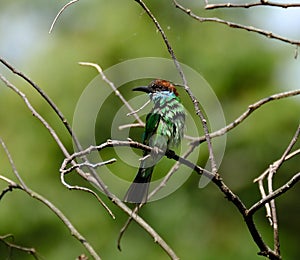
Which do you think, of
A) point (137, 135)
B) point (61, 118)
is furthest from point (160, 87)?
point (137, 135)

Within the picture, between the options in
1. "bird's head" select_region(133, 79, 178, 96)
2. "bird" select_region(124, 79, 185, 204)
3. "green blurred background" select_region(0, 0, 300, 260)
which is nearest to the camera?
"bird" select_region(124, 79, 185, 204)

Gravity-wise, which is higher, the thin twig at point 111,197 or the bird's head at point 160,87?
the bird's head at point 160,87

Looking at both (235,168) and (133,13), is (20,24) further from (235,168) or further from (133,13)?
(235,168)

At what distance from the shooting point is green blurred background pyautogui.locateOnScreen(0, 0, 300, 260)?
237 inches

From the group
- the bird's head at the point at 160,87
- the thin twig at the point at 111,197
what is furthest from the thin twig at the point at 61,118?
the bird's head at the point at 160,87

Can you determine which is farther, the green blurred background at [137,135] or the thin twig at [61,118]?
the green blurred background at [137,135]

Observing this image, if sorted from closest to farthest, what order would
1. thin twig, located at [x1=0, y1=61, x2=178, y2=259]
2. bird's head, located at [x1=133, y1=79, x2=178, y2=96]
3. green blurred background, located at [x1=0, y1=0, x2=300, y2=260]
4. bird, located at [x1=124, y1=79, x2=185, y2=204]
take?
thin twig, located at [x1=0, y1=61, x2=178, y2=259] → bird, located at [x1=124, y1=79, x2=185, y2=204] → bird's head, located at [x1=133, y1=79, x2=178, y2=96] → green blurred background, located at [x1=0, y1=0, x2=300, y2=260]

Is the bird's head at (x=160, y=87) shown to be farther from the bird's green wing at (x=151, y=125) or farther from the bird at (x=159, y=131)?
the bird's green wing at (x=151, y=125)

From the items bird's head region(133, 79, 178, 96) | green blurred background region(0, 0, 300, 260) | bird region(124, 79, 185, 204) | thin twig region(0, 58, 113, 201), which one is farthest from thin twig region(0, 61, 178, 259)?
green blurred background region(0, 0, 300, 260)

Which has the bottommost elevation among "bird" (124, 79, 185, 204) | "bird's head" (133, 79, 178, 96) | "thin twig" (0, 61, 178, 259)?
"thin twig" (0, 61, 178, 259)

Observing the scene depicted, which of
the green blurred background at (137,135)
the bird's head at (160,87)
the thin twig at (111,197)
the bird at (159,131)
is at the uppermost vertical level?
the green blurred background at (137,135)

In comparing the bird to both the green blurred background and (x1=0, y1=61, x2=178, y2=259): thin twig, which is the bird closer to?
(x1=0, y1=61, x2=178, y2=259): thin twig

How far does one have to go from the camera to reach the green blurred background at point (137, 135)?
6020 millimetres

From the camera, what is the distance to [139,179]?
2.98 meters
